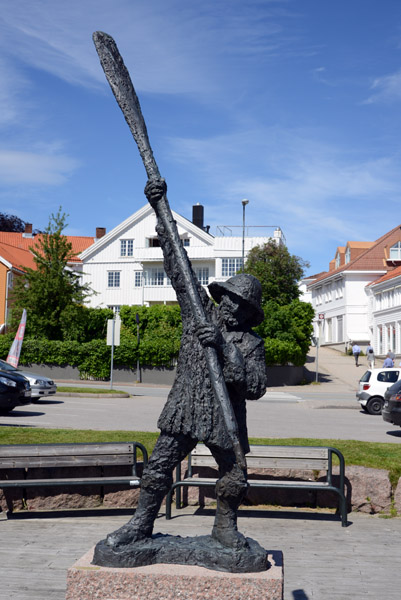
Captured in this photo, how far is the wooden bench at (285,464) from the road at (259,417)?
5662mm

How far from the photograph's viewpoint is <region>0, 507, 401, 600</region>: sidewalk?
4.99 meters

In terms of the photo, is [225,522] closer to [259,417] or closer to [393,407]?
[393,407]

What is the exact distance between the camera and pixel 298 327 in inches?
1270

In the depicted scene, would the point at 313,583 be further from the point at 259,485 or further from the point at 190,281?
the point at 190,281

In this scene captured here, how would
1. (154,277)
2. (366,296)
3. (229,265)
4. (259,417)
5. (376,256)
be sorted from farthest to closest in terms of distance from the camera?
(376,256), (366,296), (154,277), (229,265), (259,417)

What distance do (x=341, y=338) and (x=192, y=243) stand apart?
15.9m

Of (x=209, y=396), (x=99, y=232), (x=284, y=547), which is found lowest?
(x=284, y=547)

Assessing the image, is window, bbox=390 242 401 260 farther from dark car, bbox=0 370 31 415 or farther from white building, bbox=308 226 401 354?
dark car, bbox=0 370 31 415

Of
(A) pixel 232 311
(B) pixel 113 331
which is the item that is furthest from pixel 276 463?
(B) pixel 113 331

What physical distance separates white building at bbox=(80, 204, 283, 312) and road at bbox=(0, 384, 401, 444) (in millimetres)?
23399

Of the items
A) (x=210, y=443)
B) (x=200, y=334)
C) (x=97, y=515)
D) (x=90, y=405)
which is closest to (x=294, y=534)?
(x=97, y=515)

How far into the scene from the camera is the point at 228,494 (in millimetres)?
4176

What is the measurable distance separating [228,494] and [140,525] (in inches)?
24.4

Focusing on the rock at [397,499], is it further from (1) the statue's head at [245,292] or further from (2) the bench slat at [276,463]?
(1) the statue's head at [245,292]
